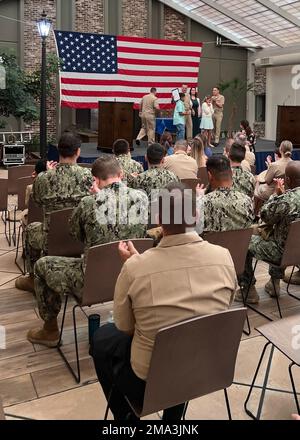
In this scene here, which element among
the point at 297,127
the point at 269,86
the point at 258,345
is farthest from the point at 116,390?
the point at 269,86

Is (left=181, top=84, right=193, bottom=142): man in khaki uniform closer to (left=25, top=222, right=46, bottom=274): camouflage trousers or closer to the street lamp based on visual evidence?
the street lamp

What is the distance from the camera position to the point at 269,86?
15.9m

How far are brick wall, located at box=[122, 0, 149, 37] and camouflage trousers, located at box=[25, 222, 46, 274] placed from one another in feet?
39.2

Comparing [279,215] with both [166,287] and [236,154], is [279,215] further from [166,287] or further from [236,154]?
[166,287]

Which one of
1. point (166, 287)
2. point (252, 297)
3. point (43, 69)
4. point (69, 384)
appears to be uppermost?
point (43, 69)

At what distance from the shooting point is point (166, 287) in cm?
168

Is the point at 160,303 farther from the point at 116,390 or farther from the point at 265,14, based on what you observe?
the point at 265,14

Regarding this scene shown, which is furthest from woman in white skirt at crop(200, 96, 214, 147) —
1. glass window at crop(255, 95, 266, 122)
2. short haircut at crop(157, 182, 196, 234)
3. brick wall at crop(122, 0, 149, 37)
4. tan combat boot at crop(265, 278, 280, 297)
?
short haircut at crop(157, 182, 196, 234)

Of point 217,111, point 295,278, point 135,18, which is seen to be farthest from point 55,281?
point 135,18

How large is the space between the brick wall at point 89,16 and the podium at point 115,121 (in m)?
5.14

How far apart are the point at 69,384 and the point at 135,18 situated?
44.9 feet

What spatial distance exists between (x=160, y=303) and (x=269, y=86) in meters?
15.5

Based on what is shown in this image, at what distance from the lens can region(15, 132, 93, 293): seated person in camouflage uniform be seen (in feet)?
11.4

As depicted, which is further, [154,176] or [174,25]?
[174,25]
